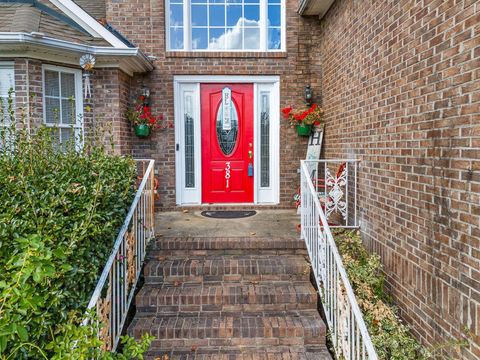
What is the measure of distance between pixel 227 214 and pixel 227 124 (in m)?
1.59

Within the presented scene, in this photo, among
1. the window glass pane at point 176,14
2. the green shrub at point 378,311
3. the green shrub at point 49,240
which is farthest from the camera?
the window glass pane at point 176,14

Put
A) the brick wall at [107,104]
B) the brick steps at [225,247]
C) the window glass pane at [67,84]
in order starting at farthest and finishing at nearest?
the window glass pane at [67,84], the brick wall at [107,104], the brick steps at [225,247]

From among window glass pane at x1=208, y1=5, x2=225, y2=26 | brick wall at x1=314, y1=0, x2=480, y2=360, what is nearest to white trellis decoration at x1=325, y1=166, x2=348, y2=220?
brick wall at x1=314, y1=0, x2=480, y2=360

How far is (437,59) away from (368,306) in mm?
2024

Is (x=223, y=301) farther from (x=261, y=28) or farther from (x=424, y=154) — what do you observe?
(x=261, y=28)

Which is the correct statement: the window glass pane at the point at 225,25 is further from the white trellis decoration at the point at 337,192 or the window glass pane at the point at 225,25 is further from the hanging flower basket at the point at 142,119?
the white trellis decoration at the point at 337,192

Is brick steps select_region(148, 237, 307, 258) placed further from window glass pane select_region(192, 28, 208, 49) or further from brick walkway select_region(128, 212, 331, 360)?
window glass pane select_region(192, 28, 208, 49)

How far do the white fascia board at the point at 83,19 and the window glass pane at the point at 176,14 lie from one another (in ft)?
4.17

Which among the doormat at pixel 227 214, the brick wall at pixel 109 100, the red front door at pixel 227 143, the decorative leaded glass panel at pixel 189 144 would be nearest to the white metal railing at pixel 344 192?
the doormat at pixel 227 214

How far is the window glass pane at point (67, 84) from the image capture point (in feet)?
17.5

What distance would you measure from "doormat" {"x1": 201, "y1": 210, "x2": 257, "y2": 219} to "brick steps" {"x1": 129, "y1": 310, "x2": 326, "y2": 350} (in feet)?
7.78

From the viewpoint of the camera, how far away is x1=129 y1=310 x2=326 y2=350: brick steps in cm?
320

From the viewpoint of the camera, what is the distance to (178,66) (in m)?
6.16

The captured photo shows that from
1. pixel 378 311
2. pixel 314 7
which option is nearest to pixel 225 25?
pixel 314 7
